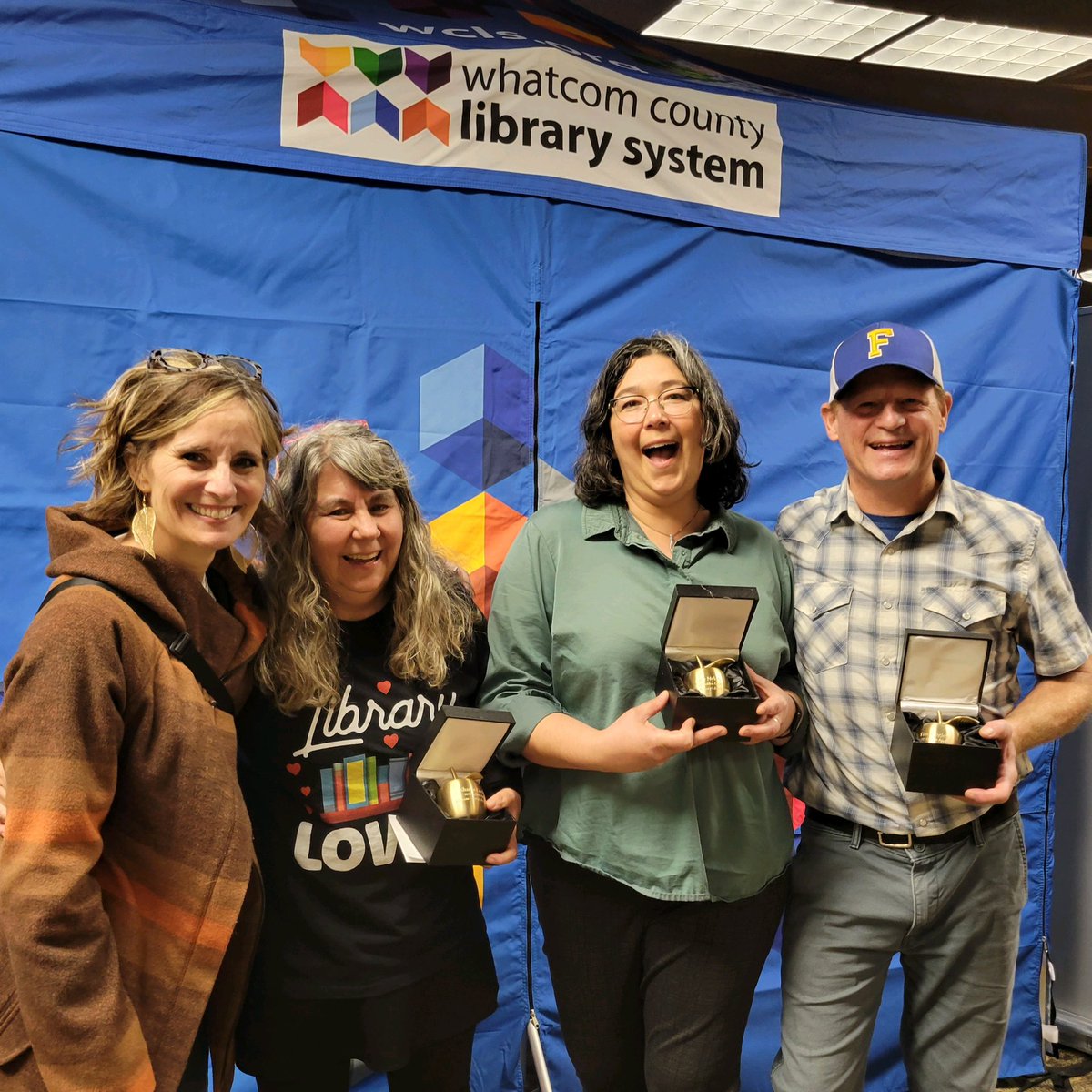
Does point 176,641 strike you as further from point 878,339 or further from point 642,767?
point 878,339

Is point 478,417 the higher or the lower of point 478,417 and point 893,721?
the higher

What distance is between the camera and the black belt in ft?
5.68

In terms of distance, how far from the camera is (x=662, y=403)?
65.7 inches

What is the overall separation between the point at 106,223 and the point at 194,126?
0.32 metres

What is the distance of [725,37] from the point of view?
13.4ft

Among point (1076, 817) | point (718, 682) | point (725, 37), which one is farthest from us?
point (725, 37)

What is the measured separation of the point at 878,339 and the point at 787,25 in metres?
2.78

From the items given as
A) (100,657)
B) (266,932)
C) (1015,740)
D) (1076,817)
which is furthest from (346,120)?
(1076,817)

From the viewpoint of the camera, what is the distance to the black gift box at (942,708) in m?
1.53

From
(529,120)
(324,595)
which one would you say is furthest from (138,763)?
(529,120)

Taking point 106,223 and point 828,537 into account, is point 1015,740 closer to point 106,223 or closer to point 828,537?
point 828,537

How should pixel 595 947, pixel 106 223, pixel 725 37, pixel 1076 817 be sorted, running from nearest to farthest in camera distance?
pixel 595 947 < pixel 106 223 < pixel 1076 817 < pixel 725 37

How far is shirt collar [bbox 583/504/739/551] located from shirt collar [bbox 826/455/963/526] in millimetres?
234

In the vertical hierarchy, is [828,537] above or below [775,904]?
above
